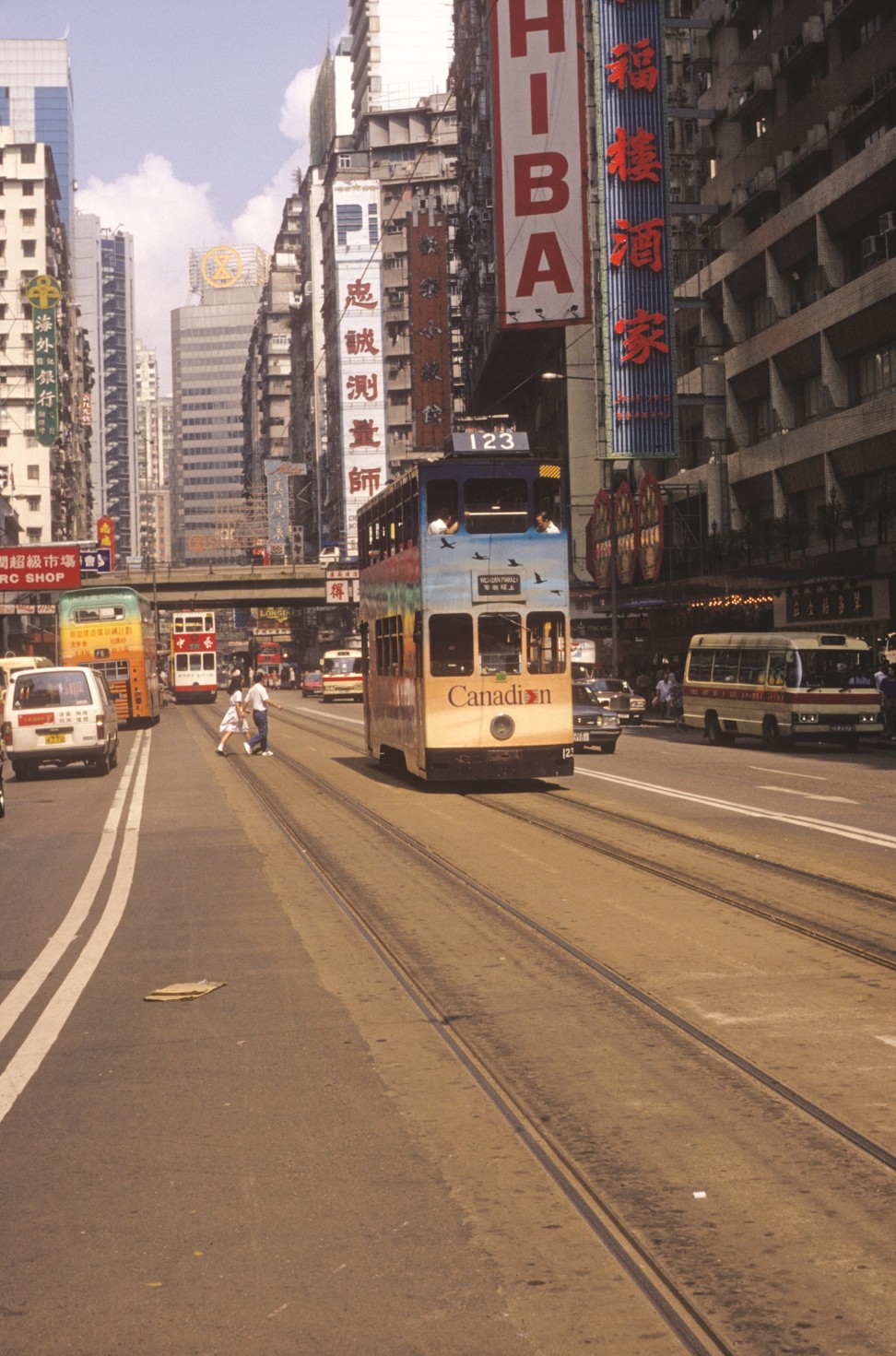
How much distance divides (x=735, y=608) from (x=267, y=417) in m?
131

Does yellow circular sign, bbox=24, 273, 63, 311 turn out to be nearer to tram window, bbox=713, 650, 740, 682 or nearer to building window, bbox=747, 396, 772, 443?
building window, bbox=747, 396, 772, 443

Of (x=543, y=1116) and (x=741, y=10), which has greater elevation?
(x=741, y=10)

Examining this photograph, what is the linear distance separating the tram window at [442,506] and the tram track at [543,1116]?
26.1 ft

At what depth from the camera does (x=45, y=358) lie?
10538 centimetres

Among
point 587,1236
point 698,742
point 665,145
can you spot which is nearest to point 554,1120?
point 587,1236

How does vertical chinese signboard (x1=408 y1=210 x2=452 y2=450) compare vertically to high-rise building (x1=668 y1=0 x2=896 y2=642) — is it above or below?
above

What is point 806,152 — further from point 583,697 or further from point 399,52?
point 399,52

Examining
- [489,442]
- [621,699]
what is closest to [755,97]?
[621,699]

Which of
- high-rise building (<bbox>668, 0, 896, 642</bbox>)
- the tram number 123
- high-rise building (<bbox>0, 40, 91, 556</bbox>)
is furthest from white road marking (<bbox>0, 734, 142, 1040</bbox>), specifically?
high-rise building (<bbox>0, 40, 91, 556</bbox>)

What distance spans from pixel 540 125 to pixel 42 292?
5625 cm

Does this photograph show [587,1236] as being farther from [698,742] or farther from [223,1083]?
[698,742]

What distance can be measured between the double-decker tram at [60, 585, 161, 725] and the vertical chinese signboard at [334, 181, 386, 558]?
209 ft

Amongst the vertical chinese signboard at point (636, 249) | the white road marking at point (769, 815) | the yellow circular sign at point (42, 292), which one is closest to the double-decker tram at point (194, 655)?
the vertical chinese signboard at point (636, 249)

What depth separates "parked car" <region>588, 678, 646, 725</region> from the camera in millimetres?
41094
